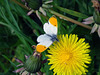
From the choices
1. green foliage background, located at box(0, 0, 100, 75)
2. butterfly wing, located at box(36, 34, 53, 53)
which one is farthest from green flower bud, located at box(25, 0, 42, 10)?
butterfly wing, located at box(36, 34, 53, 53)

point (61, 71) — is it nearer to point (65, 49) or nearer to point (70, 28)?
point (65, 49)

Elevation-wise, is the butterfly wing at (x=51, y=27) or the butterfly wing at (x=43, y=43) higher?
the butterfly wing at (x=51, y=27)

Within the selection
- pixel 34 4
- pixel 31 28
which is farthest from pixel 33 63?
pixel 31 28

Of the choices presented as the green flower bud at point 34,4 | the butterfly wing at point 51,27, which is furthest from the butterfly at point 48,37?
the green flower bud at point 34,4

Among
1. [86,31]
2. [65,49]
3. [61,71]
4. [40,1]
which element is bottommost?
[61,71]

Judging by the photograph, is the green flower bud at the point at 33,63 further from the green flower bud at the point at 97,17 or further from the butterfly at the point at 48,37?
the green flower bud at the point at 97,17

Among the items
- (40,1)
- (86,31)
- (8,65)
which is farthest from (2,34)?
(86,31)
